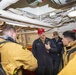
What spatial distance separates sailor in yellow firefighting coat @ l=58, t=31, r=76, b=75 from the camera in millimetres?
910

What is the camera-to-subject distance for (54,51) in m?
3.04

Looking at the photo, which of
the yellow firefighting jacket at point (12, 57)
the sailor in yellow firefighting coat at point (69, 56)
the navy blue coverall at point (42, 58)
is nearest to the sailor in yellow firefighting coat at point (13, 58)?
the yellow firefighting jacket at point (12, 57)

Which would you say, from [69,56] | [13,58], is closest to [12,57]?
[13,58]

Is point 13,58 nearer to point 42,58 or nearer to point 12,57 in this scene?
point 12,57

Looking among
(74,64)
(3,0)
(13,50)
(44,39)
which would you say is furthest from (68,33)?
(74,64)

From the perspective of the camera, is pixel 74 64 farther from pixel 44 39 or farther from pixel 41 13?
pixel 41 13

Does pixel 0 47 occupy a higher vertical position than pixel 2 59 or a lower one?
higher

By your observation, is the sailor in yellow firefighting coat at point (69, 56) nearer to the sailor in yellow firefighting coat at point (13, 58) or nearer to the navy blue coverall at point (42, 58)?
the sailor in yellow firefighting coat at point (13, 58)

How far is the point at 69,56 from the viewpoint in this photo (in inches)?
67.8

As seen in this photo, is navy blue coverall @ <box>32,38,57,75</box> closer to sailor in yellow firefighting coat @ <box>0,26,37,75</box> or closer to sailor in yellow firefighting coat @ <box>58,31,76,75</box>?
sailor in yellow firefighting coat @ <box>58,31,76,75</box>

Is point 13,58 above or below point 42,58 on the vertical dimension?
above

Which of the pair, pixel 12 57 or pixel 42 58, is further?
pixel 42 58

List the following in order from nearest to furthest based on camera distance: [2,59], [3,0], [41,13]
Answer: [3,0], [2,59], [41,13]

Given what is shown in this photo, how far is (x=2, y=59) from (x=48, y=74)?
1.44m
